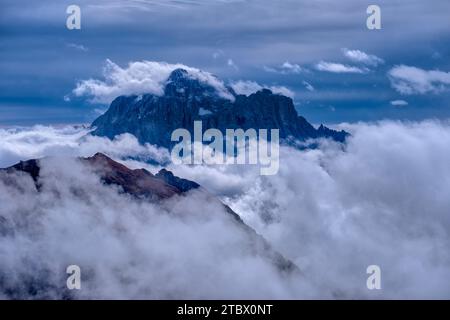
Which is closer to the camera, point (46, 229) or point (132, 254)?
point (132, 254)

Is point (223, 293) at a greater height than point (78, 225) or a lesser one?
lesser

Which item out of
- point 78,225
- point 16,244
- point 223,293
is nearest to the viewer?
point 223,293

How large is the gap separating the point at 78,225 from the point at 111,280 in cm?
372

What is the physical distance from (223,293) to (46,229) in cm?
1731

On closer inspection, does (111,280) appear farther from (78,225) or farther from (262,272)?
(262,272)
